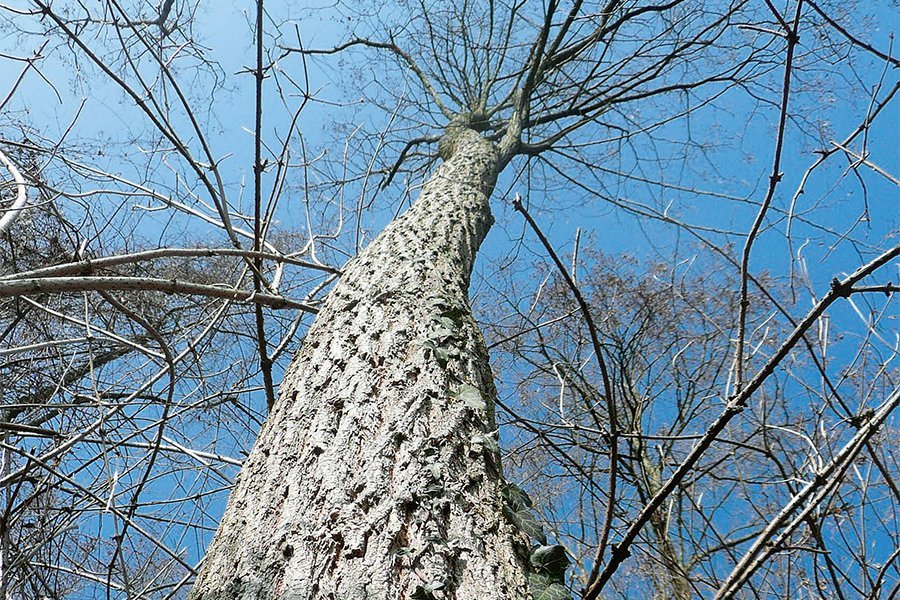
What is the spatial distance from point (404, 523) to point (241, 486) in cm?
41

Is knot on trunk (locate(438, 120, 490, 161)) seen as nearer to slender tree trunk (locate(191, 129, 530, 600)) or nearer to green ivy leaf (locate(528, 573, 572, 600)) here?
slender tree trunk (locate(191, 129, 530, 600))

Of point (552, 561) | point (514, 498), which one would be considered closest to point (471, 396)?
point (514, 498)

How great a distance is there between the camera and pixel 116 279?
1245 mm

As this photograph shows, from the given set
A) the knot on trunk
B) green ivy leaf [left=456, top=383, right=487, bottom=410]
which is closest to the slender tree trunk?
green ivy leaf [left=456, top=383, right=487, bottom=410]

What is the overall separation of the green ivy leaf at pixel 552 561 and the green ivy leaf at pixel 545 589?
0.06ft

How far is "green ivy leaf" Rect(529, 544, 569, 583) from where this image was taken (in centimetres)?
97

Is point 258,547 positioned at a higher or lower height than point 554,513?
lower

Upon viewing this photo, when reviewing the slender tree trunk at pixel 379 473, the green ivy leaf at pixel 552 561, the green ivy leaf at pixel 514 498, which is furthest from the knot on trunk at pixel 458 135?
the green ivy leaf at pixel 552 561

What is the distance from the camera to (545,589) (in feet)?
3.02

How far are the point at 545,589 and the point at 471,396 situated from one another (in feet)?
1.48

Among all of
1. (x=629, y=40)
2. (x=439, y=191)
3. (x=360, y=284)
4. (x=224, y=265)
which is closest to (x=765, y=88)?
(x=629, y=40)

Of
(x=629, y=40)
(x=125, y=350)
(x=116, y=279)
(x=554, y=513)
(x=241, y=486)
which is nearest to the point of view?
(x=241, y=486)

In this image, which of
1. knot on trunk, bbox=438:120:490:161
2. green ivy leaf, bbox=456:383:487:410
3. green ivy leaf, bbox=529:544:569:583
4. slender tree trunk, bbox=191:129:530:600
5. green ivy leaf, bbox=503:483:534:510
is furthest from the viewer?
knot on trunk, bbox=438:120:490:161

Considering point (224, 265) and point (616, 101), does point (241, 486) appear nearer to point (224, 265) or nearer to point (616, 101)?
point (224, 265)
